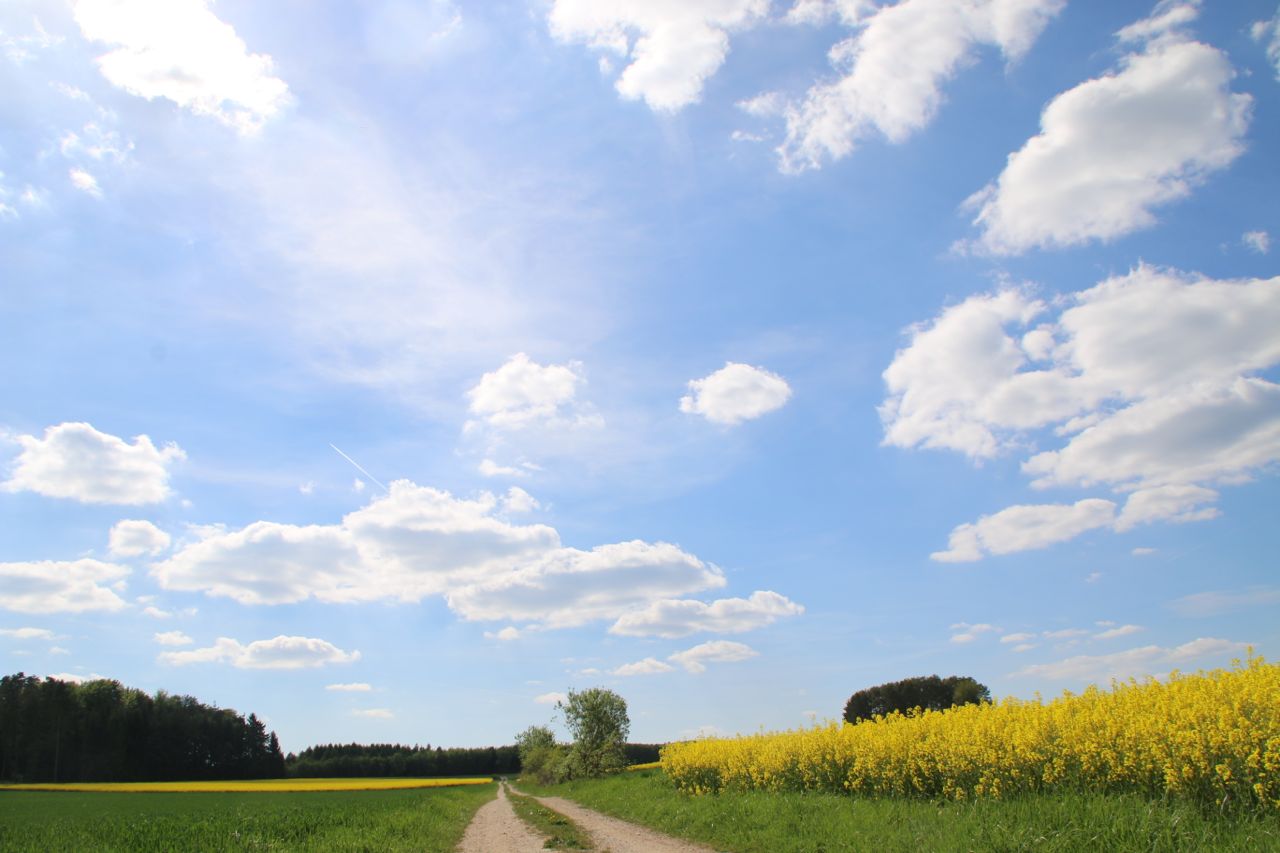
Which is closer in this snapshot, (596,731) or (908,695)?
(596,731)

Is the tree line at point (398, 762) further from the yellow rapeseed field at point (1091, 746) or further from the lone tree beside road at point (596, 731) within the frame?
the yellow rapeseed field at point (1091, 746)

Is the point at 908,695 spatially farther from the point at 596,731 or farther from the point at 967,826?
the point at 967,826

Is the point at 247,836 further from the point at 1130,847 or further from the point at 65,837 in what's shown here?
the point at 1130,847

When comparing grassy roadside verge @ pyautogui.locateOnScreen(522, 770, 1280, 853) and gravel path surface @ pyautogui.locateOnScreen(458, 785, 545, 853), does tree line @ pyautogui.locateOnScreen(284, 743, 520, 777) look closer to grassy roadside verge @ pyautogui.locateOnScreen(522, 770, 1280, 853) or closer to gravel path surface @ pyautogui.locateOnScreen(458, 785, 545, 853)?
gravel path surface @ pyautogui.locateOnScreen(458, 785, 545, 853)

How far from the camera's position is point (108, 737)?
86500 mm

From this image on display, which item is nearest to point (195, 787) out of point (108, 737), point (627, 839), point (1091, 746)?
point (108, 737)

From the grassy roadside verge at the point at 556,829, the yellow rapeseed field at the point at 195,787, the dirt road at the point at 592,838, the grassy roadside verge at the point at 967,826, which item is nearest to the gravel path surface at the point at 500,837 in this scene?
the dirt road at the point at 592,838

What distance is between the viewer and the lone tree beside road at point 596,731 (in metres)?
54.8

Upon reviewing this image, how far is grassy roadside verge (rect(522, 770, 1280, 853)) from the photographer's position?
26.6 feet

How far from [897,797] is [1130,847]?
7722mm

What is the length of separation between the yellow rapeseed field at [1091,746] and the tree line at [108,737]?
3926 inches

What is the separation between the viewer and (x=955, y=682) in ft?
269

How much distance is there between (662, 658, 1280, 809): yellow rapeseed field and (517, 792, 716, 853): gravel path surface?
4.49 meters

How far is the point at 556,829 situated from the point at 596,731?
40105mm
